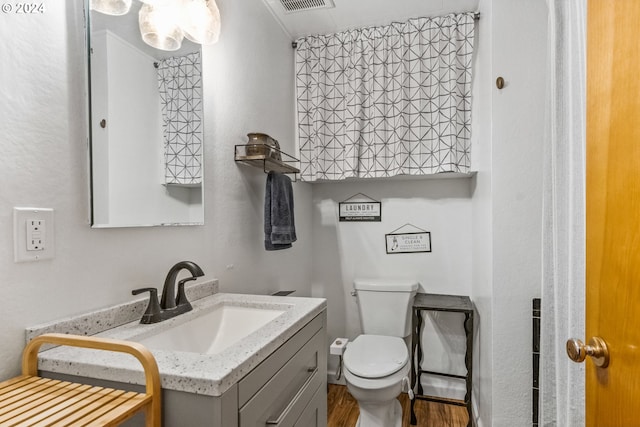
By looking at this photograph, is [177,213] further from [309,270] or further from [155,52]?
[309,270]

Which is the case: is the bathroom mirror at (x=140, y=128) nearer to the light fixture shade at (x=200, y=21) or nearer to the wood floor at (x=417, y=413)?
the light fixture shade at (x=200, y=21)

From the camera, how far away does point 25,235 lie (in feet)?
2.45

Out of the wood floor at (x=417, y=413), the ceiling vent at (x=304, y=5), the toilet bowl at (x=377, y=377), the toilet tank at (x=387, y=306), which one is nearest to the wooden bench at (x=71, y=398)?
the toilet bowl at (x=377, y=377)

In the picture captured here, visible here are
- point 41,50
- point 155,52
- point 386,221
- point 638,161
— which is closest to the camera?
point 638,161

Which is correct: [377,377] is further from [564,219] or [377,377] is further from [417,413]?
[564,219]

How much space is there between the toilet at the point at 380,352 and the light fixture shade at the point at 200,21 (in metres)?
1.68

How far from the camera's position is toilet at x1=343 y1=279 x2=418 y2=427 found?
1.67 metres

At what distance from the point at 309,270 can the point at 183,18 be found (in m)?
1.79

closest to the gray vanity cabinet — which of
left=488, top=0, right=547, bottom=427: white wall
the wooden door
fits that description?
the wooden door

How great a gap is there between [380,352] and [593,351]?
4.35 ft

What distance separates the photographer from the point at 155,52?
115cm

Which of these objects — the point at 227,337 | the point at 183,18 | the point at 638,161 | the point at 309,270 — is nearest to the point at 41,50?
the point at 183,18

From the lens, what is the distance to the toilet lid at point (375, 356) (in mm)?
1685

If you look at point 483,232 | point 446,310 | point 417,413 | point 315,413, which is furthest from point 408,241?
Result: point 315,413
